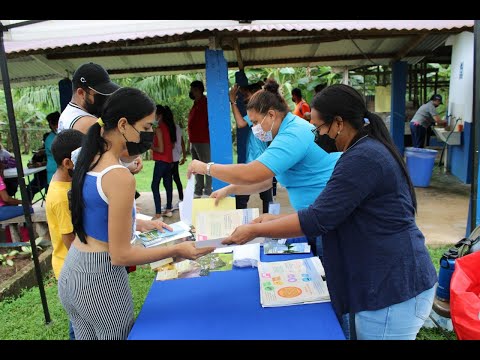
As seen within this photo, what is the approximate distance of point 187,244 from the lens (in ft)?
5.84

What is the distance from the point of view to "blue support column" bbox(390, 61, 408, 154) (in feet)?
26.1

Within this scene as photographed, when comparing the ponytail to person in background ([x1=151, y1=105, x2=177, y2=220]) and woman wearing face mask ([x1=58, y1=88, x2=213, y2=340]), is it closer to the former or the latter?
woman wearing face mask ([x1=58, y1=88, x2=213, y2=340])

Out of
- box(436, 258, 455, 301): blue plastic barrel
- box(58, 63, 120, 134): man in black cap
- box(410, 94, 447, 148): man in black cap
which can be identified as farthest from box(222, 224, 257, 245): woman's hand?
box(410, 94, 447, 148): man in black cap

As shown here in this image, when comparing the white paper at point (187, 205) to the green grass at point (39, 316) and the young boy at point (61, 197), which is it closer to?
the young boy at point (61, 197)

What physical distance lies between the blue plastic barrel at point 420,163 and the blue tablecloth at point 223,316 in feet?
19.0

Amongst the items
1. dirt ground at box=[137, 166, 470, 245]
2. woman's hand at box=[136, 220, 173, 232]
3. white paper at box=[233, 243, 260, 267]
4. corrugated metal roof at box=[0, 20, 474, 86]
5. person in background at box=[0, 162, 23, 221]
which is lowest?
dirt ground at box=[137, 166, 470, 245]

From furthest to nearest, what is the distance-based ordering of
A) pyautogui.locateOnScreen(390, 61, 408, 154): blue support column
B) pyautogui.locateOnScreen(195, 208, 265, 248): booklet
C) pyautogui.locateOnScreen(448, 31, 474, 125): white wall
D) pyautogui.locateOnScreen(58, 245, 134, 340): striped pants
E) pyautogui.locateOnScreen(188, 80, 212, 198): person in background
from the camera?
pyautogui.locateOnScreen(390, 61, 408, 154): blue support column < pyautogui.locateOnScreen(188, 80, 212, 198): person in background < pyautogui.locateOnScreen(448, 31, 474, 125): white wall < pyautogui.locateOnScreen(195, 208, 265, 248): booklet < pyautogui.locateOnScreen(58, 245, 134, 340): striped pants

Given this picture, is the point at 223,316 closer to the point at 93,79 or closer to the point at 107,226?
the point at 107,226

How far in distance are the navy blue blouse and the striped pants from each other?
2.64ft

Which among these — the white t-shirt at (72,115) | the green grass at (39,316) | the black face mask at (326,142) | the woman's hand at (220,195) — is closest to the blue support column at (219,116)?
the green grass at (39,316)

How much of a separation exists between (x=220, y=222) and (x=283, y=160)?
0.49 metres

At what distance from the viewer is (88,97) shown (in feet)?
8.25

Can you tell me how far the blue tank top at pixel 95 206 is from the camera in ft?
5.07

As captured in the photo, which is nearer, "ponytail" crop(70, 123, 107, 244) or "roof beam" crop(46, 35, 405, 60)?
"ponytail" crop(70, 123, 107, 244)
